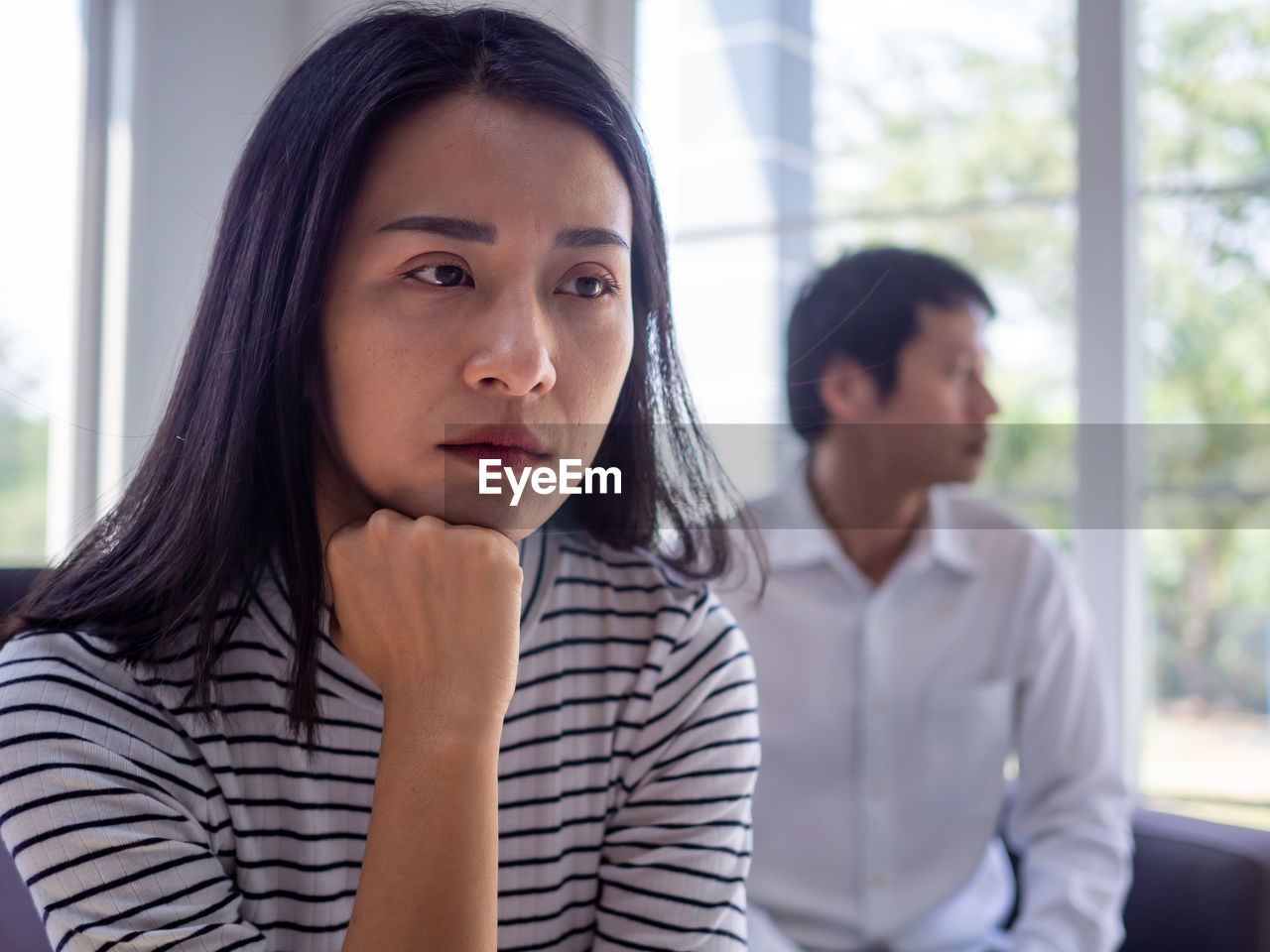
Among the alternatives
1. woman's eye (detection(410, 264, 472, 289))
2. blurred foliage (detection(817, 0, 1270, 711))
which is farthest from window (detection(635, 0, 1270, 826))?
woman's eye (detection(410, 264, 472, 289))

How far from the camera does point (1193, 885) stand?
4.14 feet

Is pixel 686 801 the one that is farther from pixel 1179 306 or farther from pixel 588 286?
pixel 1179 306

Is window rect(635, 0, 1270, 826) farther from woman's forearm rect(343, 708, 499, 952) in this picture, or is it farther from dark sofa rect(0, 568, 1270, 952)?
woman's forearm rect(343, 708, 499, 952)

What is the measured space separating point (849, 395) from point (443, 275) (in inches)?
44.4

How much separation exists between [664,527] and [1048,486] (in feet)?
5.44

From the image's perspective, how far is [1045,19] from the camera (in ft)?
7.23

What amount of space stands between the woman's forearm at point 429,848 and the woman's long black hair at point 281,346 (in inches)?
4.8

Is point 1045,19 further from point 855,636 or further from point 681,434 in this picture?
point 681,434

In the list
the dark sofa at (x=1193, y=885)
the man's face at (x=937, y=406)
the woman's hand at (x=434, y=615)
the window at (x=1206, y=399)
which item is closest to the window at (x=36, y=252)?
the dark sofa at (x=1193, y=885)

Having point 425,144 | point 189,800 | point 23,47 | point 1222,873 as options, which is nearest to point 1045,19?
point 1222,873

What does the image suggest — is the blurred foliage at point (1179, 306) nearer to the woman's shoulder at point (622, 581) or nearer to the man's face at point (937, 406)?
the man's face at point (937, 406)

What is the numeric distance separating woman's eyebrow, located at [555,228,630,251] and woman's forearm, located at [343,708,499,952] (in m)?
0.27

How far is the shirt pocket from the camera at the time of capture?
134 centimetres

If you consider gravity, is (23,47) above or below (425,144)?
above
